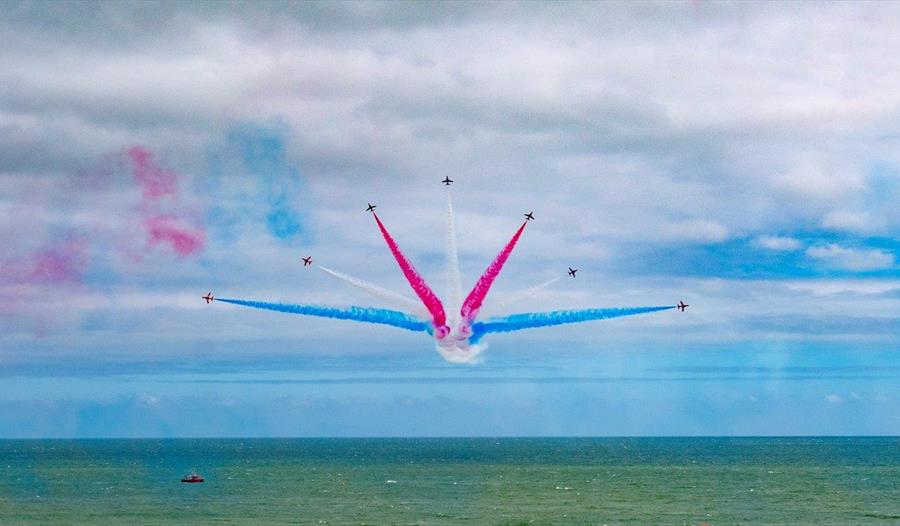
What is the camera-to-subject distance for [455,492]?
178 metres

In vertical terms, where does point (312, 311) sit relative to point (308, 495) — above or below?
above

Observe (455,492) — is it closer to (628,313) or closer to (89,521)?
(89,521)

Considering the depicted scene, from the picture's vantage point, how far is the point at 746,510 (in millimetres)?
144000

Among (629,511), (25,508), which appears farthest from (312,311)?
(25,508)

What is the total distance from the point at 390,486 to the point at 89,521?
243 feet

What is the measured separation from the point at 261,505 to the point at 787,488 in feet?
309

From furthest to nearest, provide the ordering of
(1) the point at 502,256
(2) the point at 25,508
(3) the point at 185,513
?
(2) the point at 25,508
(3) the point at 185,513
(1) the point at 502,256

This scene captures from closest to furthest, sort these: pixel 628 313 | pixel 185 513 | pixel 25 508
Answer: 1. pixel 628 313
2. pixel 185 513
3. pixel 25 508

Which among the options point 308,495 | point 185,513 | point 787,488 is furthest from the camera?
point 787,488

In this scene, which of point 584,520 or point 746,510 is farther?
point 746,510

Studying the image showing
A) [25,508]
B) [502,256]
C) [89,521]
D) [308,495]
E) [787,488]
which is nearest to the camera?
[502,256]

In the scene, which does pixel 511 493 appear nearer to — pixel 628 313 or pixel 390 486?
pixel 390 486

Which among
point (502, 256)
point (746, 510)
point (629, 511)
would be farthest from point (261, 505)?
point (502, 256)

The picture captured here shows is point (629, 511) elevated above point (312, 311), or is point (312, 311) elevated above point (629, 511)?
point (312, 311)
